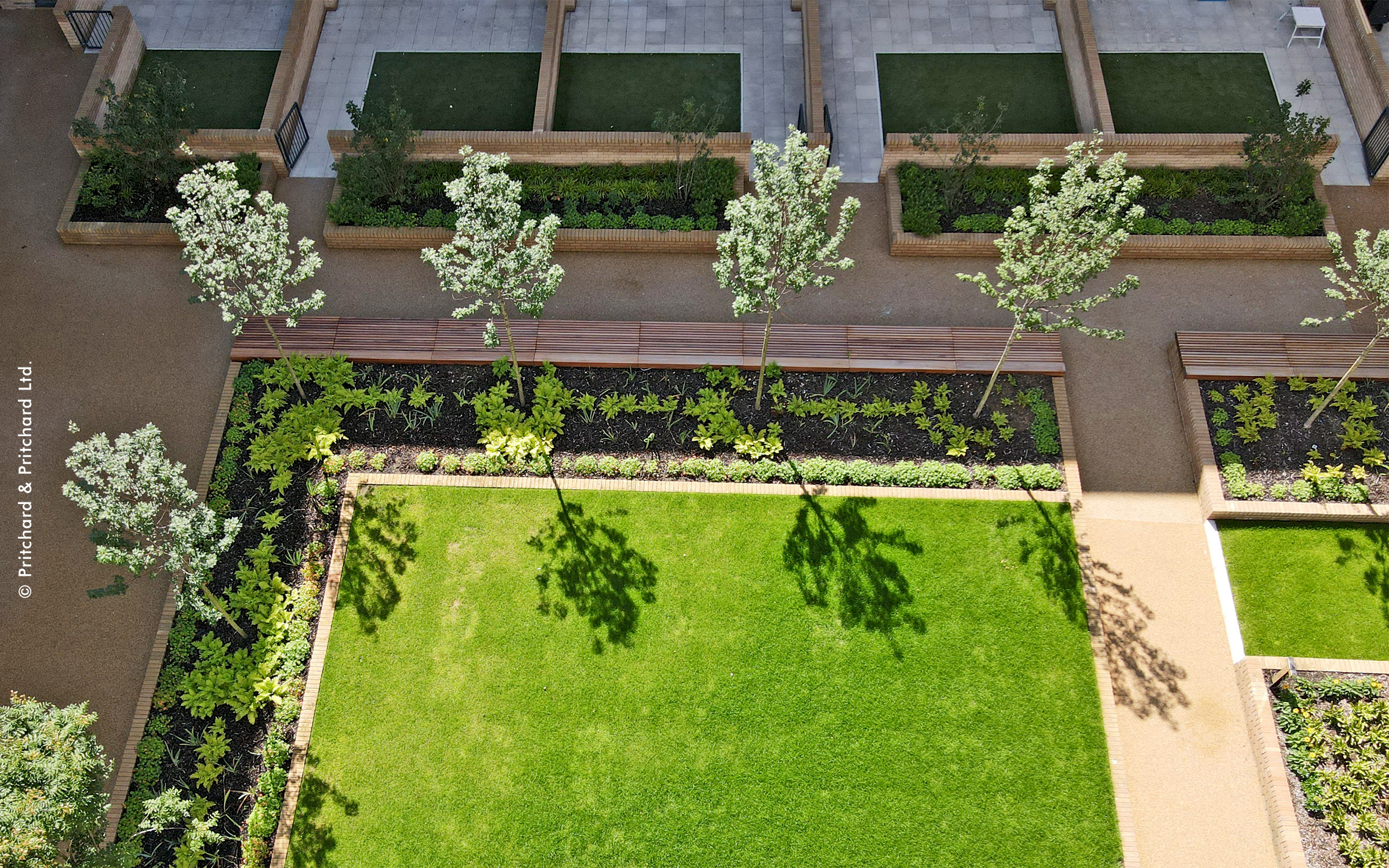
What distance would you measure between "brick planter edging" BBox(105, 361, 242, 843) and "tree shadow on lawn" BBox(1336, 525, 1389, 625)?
1889 centimetres

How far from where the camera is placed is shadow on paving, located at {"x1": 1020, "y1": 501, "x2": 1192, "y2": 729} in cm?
1502

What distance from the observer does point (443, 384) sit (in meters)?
17.8

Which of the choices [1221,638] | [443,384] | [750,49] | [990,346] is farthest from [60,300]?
[1221,638]

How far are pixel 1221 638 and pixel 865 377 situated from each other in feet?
24.1

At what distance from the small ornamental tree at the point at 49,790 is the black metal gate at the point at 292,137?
1260 centimetres

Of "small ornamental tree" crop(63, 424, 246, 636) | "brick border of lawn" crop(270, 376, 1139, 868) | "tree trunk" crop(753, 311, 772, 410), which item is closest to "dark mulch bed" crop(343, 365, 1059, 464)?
"tree trunk" crop(753, 311, 772, 410)

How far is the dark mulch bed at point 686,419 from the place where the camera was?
17.0 meters

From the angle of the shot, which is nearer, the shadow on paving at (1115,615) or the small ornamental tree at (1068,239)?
the small ornamental tree at (1068,239)

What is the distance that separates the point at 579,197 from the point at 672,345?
4.41m

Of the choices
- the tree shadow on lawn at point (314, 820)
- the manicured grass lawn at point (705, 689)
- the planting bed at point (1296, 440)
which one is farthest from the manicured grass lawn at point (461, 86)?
the planting bed at point (1296, 440)

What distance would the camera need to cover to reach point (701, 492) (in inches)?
655

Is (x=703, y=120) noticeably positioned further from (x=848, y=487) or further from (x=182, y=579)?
(x=182, y=579)

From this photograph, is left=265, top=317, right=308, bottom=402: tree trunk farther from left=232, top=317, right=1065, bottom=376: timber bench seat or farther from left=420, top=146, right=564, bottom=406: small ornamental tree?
left=420, top=146, right=564, bottom=406: small ornamental tree

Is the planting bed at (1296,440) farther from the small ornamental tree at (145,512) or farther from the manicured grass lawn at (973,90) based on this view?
the small ornamental tree at (145,512)
